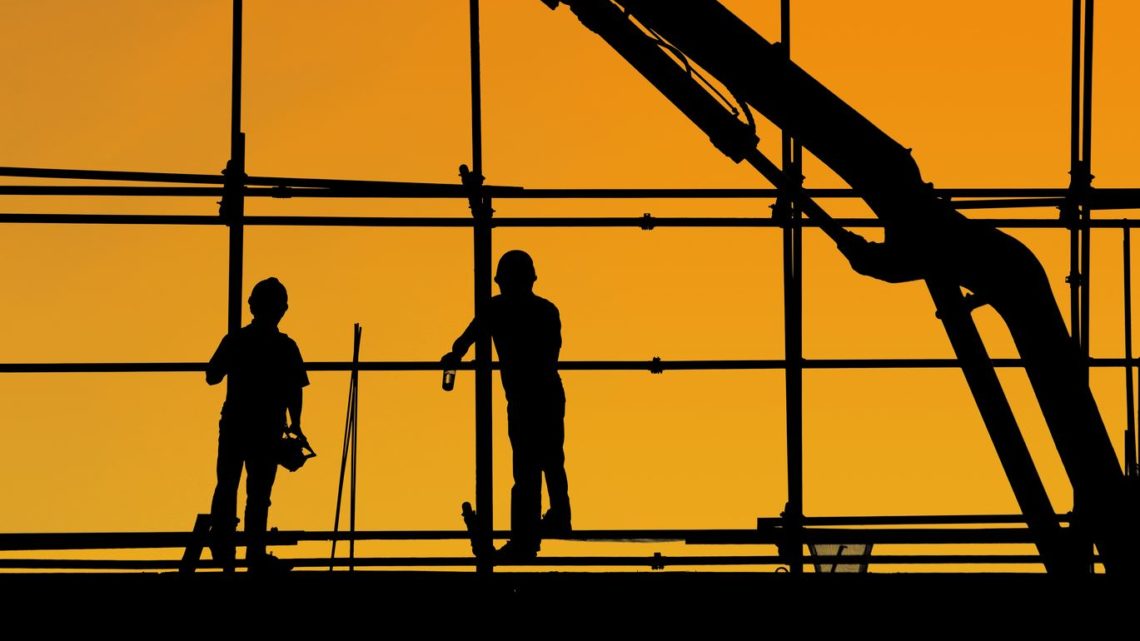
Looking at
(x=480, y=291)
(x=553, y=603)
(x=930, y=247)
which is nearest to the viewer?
(x=553, y=603)

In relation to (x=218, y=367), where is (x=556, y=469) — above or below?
below

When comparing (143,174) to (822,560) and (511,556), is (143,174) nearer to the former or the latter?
(511,556)

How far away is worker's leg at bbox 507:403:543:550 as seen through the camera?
7.52 metres

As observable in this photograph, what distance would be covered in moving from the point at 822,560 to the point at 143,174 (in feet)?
9.67

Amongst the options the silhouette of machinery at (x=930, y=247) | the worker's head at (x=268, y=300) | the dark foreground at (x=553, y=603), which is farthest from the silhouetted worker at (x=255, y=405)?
the dark foreground at (x=553, y=603)

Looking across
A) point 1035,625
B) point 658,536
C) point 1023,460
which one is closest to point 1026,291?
point 1023,460

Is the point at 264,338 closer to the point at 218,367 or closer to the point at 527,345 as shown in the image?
the point at 218,367

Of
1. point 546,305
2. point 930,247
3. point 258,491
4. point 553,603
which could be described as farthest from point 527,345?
point 553,603

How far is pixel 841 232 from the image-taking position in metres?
6.79

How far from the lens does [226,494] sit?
7754 millimetres

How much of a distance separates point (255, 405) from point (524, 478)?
0.98 meters

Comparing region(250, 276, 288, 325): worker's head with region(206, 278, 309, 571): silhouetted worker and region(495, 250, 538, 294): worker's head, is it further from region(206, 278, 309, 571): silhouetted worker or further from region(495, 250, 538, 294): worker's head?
region(495, 250, 538, 294): worker's head

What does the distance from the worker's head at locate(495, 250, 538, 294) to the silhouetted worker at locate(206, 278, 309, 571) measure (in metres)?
0.78

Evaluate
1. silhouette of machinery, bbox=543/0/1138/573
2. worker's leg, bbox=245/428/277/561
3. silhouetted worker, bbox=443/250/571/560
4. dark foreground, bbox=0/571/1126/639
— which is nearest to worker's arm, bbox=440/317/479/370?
silhouetted worker, bbox=443/250/571/560
